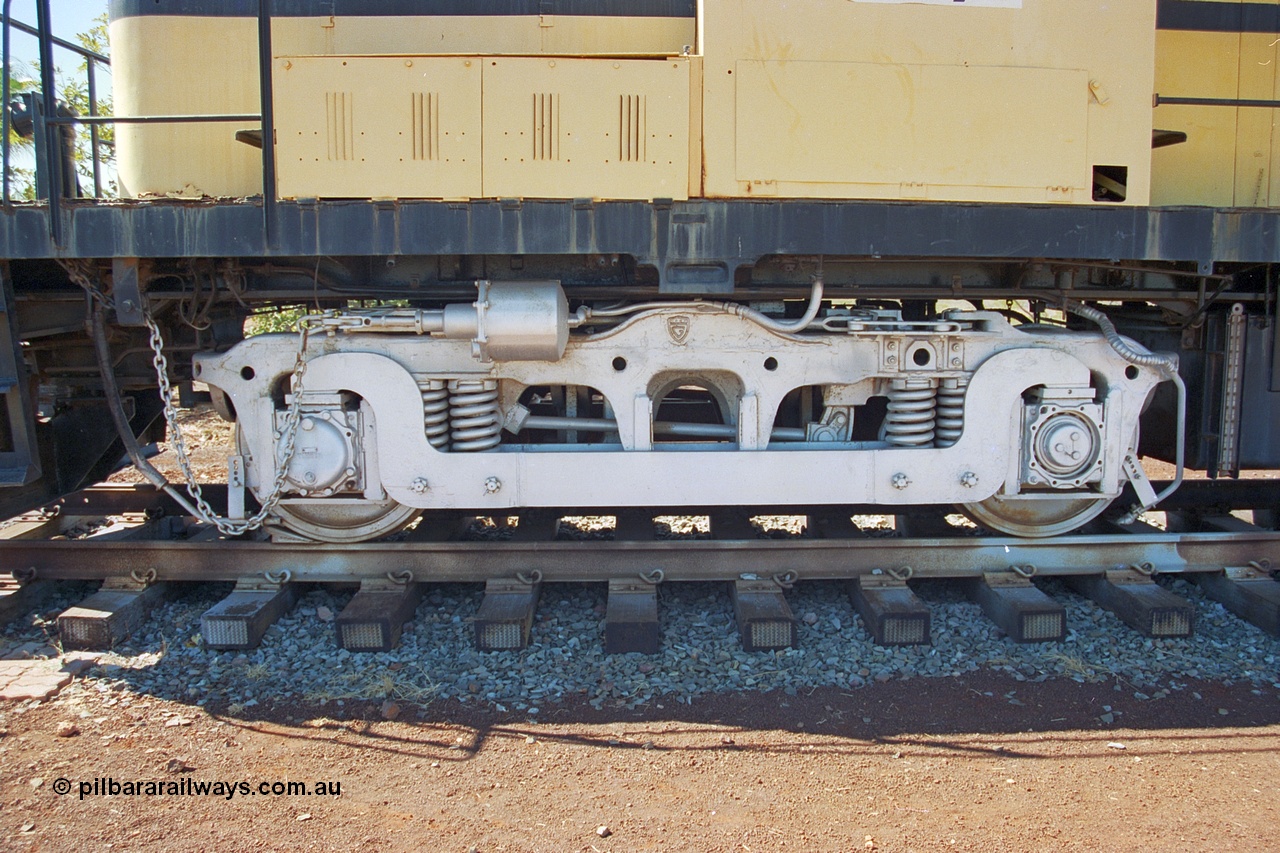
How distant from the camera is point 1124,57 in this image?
176 inches

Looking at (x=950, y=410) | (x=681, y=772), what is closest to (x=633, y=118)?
(x=950, y=410)

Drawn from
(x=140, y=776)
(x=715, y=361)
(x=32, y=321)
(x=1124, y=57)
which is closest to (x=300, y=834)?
(x=140, y=776)

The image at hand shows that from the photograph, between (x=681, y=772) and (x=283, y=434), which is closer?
(x=681, y=772)

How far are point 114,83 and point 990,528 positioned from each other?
17.4ft

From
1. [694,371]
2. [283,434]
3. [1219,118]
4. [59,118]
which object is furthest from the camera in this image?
[1219,118]

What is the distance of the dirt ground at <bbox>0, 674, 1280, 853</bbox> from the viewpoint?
3.04 metres

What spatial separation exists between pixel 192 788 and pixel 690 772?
1.80 meters

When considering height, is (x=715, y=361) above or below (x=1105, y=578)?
above

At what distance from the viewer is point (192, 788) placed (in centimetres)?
335

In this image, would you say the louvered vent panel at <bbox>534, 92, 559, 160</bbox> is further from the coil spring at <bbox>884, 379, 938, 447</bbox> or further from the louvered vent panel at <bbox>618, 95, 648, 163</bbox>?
the coil spring at <bbox>884, 379, 938, 447</bbox>

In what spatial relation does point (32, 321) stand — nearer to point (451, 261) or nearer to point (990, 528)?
point (451, 261)

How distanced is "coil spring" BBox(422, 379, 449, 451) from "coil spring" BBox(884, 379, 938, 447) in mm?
2336

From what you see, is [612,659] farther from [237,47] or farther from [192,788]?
[237,47]

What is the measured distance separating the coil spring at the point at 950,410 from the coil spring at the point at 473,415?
234cm
